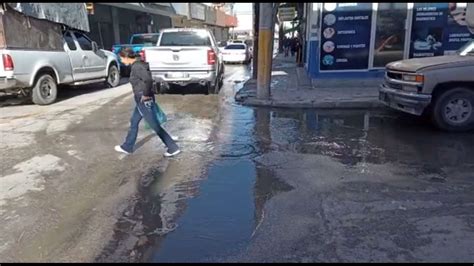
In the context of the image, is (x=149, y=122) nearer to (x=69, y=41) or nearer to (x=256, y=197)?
(x=256, y=197)

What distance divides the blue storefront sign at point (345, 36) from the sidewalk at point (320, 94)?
0.54 m

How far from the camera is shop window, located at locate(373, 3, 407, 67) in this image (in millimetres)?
12273

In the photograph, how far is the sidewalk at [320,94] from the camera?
33.6 ft

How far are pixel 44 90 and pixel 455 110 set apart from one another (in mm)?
9702

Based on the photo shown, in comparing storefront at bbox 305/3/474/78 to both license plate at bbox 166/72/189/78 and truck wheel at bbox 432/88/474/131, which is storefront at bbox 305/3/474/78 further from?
truck wheel at bbox 432/88/474/131

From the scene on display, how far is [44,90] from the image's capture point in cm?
1105

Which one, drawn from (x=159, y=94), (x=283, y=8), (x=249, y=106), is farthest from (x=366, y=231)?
(x=283, y=8)

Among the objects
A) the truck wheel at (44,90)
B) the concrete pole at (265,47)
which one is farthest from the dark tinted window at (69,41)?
the concrete pole at (265,47)

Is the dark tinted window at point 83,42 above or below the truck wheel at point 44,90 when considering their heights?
above

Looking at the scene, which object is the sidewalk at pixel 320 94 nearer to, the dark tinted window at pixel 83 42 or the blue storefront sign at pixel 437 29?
the blue storefront sign at pixel 437 29

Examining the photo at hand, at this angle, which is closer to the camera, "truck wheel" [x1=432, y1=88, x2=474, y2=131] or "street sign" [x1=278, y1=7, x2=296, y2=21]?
"truck wheel" [x1=432, y1=88, x2=474, y2=131]

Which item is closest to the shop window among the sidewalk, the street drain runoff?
the sidewalk

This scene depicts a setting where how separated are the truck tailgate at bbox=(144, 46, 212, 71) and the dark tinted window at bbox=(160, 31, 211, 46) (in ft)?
3.25

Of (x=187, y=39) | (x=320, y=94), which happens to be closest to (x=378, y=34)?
(x=320, y=94)
